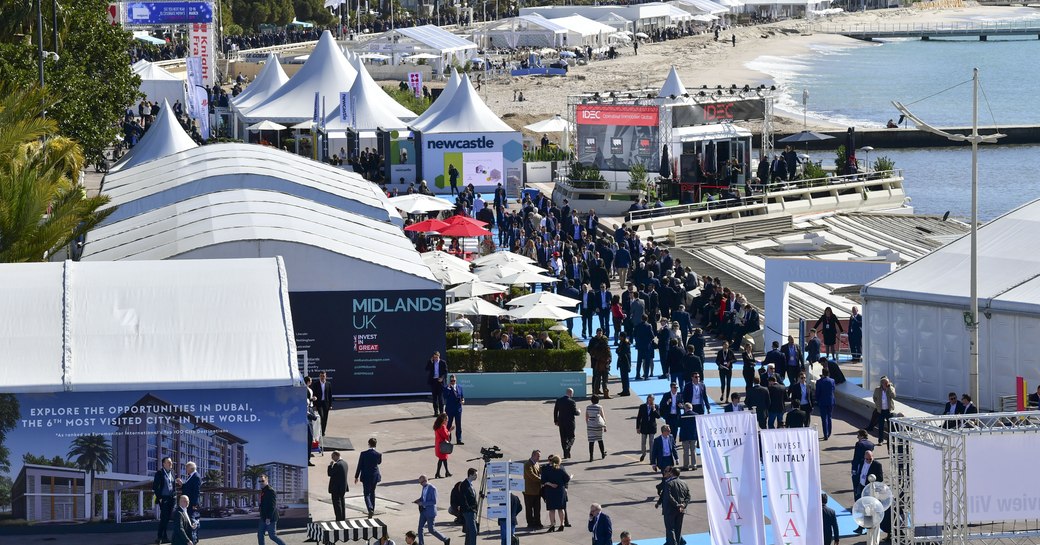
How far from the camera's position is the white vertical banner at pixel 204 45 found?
75.9 m

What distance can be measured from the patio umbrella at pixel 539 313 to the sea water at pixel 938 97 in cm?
4015

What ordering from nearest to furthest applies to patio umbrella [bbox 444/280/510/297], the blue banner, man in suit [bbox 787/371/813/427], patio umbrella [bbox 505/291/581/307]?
man in suit [bbox 787/371/813/427] < patio umbrella [bbox 505/291/581/307] < patio umbrella [bbox 444/280/510/297] < the blue banner

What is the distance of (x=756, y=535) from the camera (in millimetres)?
16594

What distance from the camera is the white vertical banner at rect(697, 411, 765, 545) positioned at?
16594 mm

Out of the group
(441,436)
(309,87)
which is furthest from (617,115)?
(441,436)

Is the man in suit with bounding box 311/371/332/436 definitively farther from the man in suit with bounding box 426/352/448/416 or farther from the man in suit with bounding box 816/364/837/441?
the man in suit with bounding box 816/364/837/441

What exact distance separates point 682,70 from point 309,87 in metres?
64.7

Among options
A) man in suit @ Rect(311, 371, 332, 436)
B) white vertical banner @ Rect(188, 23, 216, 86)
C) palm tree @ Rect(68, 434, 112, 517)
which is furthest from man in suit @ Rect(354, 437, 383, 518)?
white vertical banner @ Rect(188, 23, 216, 86)

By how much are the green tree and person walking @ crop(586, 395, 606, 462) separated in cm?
2167

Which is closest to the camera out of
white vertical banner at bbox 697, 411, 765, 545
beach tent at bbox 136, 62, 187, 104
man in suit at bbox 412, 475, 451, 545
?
white vertical banner at bbox 697, 411, 765, 545

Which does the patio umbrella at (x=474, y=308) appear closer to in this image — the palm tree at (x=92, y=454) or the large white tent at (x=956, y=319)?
the large white tent at (x=956, y=319)

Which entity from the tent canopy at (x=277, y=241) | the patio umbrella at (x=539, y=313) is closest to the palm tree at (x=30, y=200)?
the tent canopy at (x=277, y=241)

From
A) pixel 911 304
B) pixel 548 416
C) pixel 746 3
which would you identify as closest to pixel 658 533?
pixel 548 416

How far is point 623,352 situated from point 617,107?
21686 millimetres
